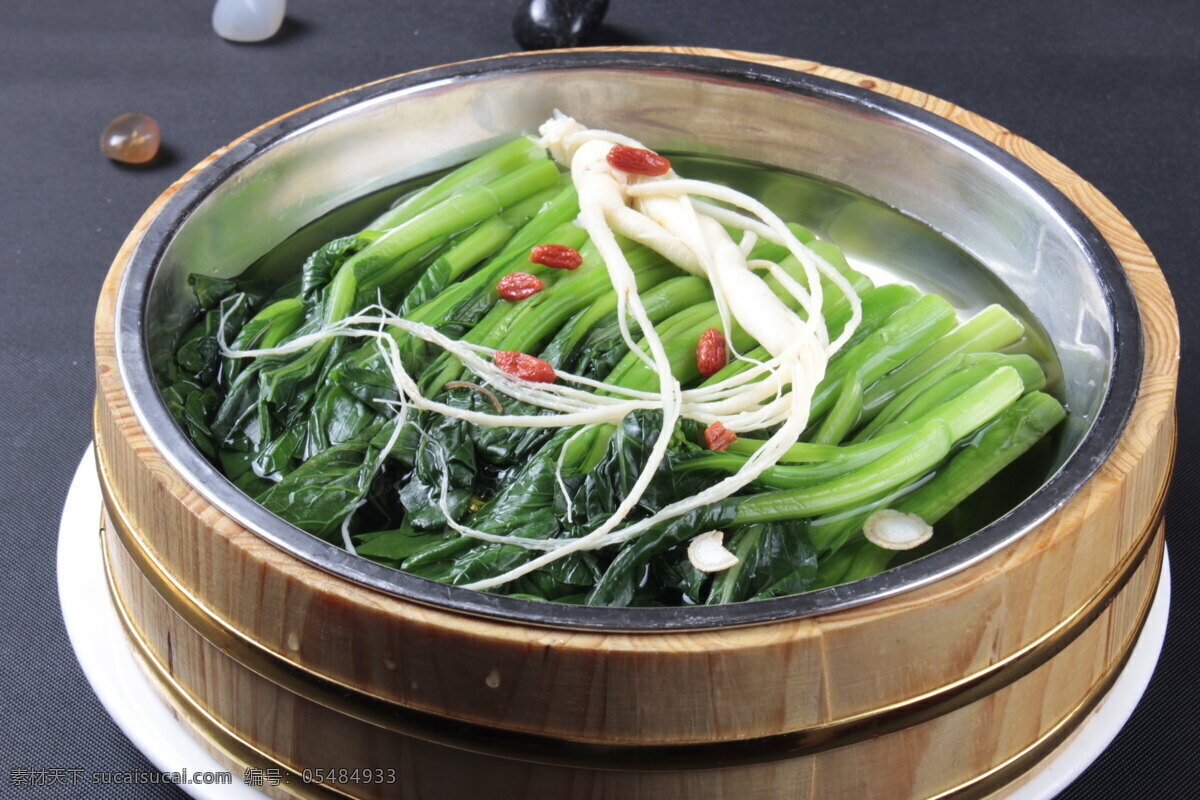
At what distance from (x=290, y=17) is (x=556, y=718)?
4323mm

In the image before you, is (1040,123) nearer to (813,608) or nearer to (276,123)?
(276,123)

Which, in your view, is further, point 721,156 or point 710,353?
point 721,156

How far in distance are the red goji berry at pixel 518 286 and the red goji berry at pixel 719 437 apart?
25.5 inches

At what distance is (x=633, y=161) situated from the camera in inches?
117

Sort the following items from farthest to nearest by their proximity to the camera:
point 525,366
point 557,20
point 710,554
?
point 557,20 < point 525,366 < point 710,554

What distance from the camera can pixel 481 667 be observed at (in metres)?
1.96

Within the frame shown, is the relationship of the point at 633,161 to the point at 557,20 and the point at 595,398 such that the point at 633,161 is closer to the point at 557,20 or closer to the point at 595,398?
the point at 595,398

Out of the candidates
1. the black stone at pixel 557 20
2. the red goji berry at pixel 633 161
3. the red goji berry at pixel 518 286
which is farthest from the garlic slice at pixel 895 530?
the black stone at pixel 557 20

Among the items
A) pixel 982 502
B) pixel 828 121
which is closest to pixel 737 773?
pixel 982 502

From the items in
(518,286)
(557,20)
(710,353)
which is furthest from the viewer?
(557,20)

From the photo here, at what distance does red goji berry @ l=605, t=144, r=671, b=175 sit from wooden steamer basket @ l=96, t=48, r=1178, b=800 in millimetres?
793

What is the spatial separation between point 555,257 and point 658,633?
3.94 ft

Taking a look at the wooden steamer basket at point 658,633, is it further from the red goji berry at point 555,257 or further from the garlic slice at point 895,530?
the red goji berry at point 555,257

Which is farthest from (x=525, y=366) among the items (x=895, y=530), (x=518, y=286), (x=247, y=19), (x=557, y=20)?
(x=247, y=19)
